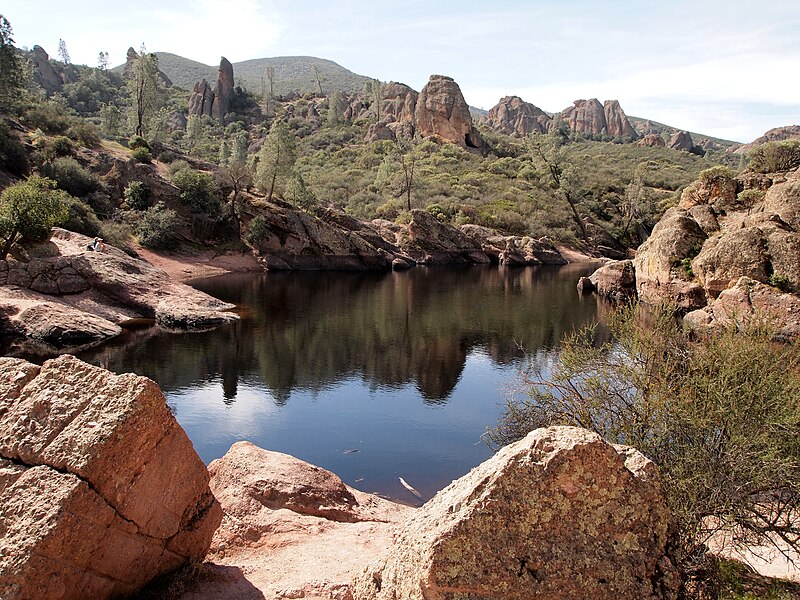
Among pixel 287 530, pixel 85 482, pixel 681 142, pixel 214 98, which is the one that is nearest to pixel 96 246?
pixel 287 530

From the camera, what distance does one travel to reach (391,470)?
1862 centimetres

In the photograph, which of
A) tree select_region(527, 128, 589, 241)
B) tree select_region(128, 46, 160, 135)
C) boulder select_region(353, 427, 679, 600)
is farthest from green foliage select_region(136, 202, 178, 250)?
tree select_region(527, 128, 589, 241)

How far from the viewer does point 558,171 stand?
12556 cm

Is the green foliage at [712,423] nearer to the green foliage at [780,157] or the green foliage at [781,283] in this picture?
the green foliage at [781,283]

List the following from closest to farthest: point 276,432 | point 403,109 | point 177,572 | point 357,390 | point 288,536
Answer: point 177,572
point 288,536
point 276,432
point 357,390
point 403,109

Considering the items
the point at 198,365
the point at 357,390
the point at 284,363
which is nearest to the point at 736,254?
the point at 357,390

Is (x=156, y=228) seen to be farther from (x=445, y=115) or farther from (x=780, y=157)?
(x=445, y=115)

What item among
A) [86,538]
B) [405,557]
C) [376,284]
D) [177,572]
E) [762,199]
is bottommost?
[376,284]

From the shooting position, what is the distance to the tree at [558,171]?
10850cm

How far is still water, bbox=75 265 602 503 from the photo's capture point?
2016 cm

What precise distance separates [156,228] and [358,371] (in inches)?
1609

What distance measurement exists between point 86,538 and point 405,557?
417 centimetres

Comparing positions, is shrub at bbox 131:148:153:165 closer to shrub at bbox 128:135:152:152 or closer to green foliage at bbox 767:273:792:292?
shrub at bbox 128:135:152:152

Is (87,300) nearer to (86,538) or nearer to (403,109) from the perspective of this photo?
(86,538)
